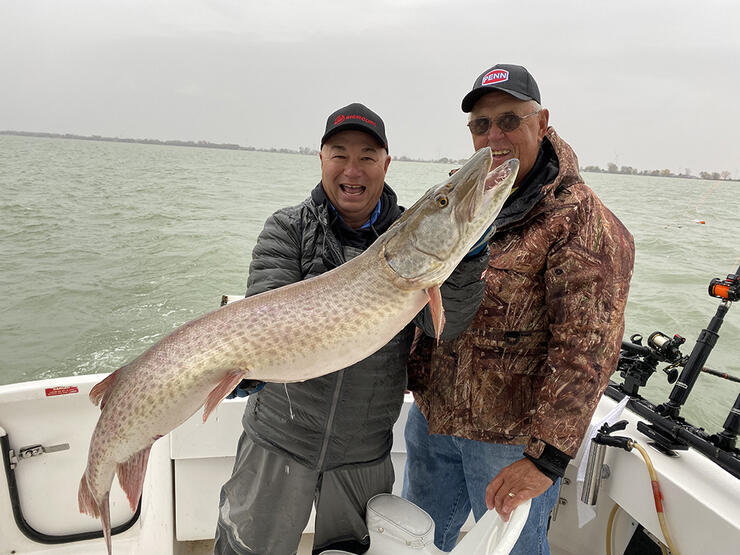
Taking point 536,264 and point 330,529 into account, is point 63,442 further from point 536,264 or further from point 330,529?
point 536,264

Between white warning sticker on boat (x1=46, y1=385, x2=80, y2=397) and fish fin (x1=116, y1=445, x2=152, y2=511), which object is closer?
fish fin (x1=116, y1=445, x2=152, y2=511)

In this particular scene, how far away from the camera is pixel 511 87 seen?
190 centimetres

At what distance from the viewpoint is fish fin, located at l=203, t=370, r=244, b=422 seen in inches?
63.2

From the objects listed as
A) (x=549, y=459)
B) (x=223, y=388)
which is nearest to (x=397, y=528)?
(x=549, y=459)

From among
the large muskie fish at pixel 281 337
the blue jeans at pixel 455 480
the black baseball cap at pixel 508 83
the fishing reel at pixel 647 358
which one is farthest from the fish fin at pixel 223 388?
the fishing reel at pixel 647 358

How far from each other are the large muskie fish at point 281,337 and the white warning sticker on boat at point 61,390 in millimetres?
A: 1519

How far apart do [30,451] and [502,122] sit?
10.7ft

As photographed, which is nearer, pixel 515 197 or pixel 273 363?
pixel 273 363

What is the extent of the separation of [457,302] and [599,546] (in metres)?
2.34

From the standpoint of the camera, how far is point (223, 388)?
162 cm

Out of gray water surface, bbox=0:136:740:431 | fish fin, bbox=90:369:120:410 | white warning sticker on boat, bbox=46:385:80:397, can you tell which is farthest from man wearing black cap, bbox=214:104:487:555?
gray water surface, bbox=0:136:740:431

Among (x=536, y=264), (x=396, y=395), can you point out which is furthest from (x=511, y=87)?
(x=396, y=395)

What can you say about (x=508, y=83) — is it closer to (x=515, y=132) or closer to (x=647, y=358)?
(x=515, y=132)

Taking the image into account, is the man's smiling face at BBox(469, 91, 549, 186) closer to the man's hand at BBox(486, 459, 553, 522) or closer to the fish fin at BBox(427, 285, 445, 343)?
the fish fin at BBox(427, 285, 445, 343)
